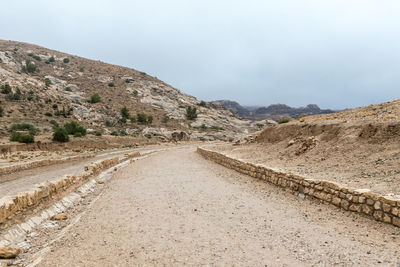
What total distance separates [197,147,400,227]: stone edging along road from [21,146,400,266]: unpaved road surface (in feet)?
0.76

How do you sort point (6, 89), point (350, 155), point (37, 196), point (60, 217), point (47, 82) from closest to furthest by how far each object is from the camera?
point (60, 217) → point (37, 196) → point (350, 155) → point (6, 89) → point (47, 82)

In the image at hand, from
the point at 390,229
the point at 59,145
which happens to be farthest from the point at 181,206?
the point at 59,145

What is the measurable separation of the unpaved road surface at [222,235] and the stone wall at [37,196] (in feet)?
4.80

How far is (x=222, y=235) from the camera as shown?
631 centimetres

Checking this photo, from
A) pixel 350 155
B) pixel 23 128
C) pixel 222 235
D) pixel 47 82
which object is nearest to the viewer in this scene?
pixel 222 235

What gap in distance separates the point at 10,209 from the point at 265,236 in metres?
6.26

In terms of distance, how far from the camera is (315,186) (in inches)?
362

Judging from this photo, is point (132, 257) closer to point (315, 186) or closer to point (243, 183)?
point (315, 186)

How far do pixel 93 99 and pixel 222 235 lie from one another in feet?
221

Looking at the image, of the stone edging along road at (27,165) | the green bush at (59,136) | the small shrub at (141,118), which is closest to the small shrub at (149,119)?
the small shrub at (141,118)

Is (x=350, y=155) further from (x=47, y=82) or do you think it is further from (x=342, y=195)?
(x=47, y=82)

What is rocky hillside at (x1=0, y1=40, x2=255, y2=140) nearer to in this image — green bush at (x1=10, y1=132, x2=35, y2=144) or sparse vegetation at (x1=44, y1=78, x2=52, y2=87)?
sparse vegetation at (x1=44, y1=78, x2=52, y2=87)

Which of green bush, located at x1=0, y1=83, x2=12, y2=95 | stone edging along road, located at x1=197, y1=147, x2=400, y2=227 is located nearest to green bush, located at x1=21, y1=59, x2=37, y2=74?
green bush, located at x1=0, y1=83, x2=12, y2=95

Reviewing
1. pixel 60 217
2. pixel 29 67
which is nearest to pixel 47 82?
pixel 29 67
